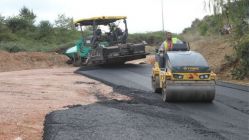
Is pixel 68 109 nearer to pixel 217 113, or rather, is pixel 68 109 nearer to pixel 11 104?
pixel 11 104

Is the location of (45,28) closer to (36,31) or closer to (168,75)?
(36,31)

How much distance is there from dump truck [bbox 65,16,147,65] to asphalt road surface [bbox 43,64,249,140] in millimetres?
8792

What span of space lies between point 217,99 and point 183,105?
1471 mm

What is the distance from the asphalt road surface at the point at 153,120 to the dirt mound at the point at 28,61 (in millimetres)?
13633

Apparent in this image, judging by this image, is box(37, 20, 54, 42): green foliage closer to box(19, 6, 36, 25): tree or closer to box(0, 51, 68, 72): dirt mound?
box(19, 6, 36, 25): tree

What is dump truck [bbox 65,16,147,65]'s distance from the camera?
79.7 feet

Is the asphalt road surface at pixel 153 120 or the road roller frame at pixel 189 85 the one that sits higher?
the road roller frame at pixel 189 85

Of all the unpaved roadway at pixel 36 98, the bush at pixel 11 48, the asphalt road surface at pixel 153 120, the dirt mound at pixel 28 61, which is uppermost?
the bush at pixel 11 48

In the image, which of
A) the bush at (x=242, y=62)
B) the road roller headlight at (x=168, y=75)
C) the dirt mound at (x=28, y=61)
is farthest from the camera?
the dirt mound at (x=28, y=61)

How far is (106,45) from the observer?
25.2m

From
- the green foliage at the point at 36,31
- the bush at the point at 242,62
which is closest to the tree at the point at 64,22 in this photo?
the green foliage at the point at 36,31

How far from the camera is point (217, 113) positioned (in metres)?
12.3

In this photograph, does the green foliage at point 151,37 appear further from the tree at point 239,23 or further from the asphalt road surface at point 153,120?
the asphalt road surface at point 153,120

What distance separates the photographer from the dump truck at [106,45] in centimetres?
2430
